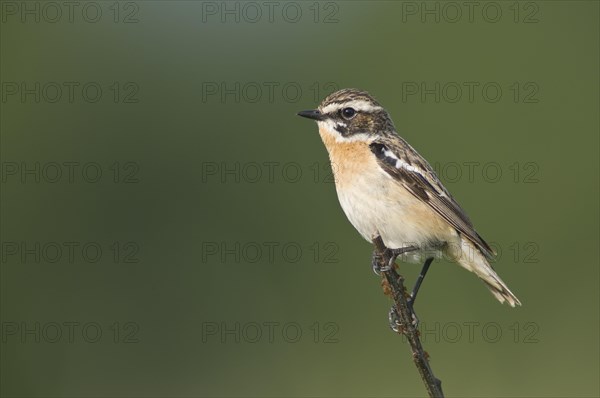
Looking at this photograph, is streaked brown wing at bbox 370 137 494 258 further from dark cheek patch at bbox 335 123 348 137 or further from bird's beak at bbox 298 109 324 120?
bird's beak at bbox 298 109 324 120

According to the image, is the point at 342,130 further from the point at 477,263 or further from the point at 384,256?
the point at 384,256

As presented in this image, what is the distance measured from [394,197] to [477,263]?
3.18 feet

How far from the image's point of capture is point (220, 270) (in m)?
12.3

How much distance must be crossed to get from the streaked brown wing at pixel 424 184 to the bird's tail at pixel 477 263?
11 cm

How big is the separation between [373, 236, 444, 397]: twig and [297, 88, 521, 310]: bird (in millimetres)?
946

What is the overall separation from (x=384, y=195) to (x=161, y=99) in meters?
7.50

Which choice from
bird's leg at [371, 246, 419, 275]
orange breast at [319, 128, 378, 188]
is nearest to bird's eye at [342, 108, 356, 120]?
orange breast at [319, 128, 378, 188]

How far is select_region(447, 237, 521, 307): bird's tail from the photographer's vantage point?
7.18 metres

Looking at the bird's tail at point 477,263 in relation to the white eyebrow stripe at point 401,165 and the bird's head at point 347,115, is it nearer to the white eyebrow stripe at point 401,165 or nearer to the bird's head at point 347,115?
the white eyebrow stripe at point 401,165

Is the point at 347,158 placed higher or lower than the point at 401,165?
higher

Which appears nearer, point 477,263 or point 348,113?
point 477,263

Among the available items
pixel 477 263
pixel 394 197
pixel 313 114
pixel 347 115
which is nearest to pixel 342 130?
pixel 347 115

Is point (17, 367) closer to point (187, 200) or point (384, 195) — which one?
point (187, 200)

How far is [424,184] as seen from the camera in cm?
721
